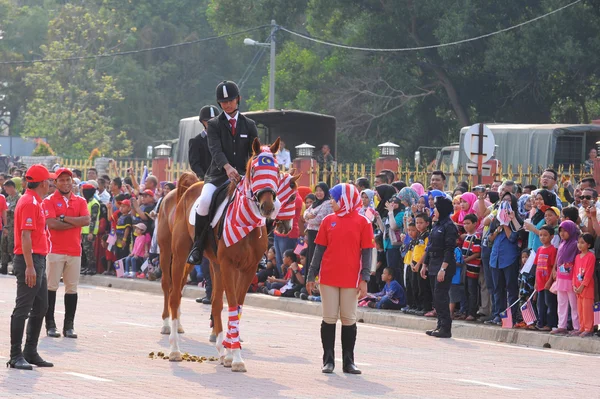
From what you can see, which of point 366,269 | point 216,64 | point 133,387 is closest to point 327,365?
point 366,269

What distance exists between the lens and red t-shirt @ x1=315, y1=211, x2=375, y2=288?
1278 cm

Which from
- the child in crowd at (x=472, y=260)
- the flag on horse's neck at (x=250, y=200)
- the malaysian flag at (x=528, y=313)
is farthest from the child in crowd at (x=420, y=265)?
the flag on horse's neck at (x=250, y=200)

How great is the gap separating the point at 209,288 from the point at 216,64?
58787mm

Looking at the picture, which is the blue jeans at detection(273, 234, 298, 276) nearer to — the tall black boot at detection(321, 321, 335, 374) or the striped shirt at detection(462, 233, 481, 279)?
the striped shirt at detection(462, 233, 481, 279)

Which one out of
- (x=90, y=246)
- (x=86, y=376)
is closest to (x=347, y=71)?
(x=90, y=246)

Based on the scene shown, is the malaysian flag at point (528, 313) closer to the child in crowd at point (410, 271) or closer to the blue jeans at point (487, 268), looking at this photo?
the blue jeans at point (487, 268)

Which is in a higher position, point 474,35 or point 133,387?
point 474,35

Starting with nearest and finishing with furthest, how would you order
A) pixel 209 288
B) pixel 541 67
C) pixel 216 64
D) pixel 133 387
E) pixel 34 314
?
pixel 133 387 → pixel 34 314 → pixel 209 288 → pixel 541 67 → pixel 216 64

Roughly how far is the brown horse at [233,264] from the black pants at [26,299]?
1.64 meters

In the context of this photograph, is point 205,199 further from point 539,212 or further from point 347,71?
point 347,71

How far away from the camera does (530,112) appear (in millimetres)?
51844

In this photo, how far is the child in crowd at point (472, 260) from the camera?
1869 cm

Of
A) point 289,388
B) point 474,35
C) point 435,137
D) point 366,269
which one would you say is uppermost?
point 474,35

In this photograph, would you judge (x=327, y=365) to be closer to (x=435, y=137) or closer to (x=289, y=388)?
(x=289, y=388)
